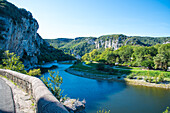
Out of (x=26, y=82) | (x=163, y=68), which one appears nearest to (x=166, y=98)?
(x=163, y=68)

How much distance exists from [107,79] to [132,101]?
62.3ft

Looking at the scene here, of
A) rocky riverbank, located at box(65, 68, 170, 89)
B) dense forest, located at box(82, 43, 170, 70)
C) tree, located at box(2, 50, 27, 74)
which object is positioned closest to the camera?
tree, located at box(2, 50, 27, 74)

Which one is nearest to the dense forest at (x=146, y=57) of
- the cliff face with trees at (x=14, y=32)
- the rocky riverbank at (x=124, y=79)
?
the rocky riverbank at (x=124, y=79)

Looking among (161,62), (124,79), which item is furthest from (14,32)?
(161,62)

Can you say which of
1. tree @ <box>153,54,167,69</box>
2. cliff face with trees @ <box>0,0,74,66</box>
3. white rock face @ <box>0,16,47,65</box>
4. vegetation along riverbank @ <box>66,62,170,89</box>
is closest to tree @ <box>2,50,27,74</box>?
cliff face with trees @ <box>0,0,74,66</box>

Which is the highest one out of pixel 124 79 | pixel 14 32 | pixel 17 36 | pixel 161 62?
pixel 14 32

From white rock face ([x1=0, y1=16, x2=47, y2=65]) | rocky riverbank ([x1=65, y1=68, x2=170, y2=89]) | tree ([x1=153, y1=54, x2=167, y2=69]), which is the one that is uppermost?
white rock face ([x1=0, y1=16, x2=47, y2=65])

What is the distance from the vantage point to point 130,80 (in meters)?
37.3

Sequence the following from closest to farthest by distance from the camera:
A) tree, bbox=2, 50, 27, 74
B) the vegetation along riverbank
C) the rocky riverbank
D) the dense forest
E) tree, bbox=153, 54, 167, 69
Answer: tree, bbox=2, 50, 27, 74
the rocky riverbank
the vegetation along riverbank
tree, bbox=153, 54, 167, 69
the dense forest

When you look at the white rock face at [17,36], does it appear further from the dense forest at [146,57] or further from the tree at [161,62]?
the tree at [161,62]

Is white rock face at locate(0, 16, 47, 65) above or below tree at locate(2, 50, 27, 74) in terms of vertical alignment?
above

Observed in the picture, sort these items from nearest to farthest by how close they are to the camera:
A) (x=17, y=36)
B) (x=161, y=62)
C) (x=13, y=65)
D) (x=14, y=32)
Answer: (x=13, y=65), (x=161, y=62), (x=14, y=32), (x=17, y=36)

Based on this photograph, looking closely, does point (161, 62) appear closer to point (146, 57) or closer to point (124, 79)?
point (146, 57)

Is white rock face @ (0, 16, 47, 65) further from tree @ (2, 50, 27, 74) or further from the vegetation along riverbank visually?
tree @ (2, 50, 27, 74)
